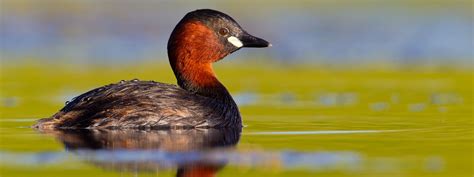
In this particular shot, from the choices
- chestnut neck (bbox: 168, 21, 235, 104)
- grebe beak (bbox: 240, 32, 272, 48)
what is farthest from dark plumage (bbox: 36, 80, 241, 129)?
grebe beak (bbox: 240, 32, 272, 48)

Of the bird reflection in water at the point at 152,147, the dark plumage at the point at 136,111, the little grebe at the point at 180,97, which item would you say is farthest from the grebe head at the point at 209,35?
the bird reflection in water at the point at 152,147

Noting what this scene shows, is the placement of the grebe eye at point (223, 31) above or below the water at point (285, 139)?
above

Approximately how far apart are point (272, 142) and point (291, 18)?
69.1 feet

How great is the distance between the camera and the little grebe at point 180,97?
13016 mm

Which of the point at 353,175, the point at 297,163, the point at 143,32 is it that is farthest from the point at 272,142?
the point at 143,32

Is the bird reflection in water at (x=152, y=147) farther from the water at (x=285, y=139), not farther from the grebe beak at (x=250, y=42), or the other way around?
the grebe beak at (x=250, y=42)

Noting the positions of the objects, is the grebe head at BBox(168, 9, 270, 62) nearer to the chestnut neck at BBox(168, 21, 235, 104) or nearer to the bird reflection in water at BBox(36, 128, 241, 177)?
the chestnut neck at BBox(168, 21, 235, 104)

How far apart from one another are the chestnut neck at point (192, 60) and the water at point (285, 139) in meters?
0.63

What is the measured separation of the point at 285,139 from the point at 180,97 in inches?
65.3

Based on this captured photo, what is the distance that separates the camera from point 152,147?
11234 mm

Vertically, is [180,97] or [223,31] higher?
[223,31]

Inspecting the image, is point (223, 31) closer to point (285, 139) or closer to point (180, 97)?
point (180, 97)

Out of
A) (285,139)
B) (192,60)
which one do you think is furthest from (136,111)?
(285,139)

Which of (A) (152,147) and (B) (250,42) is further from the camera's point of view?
(B) (250,42)
